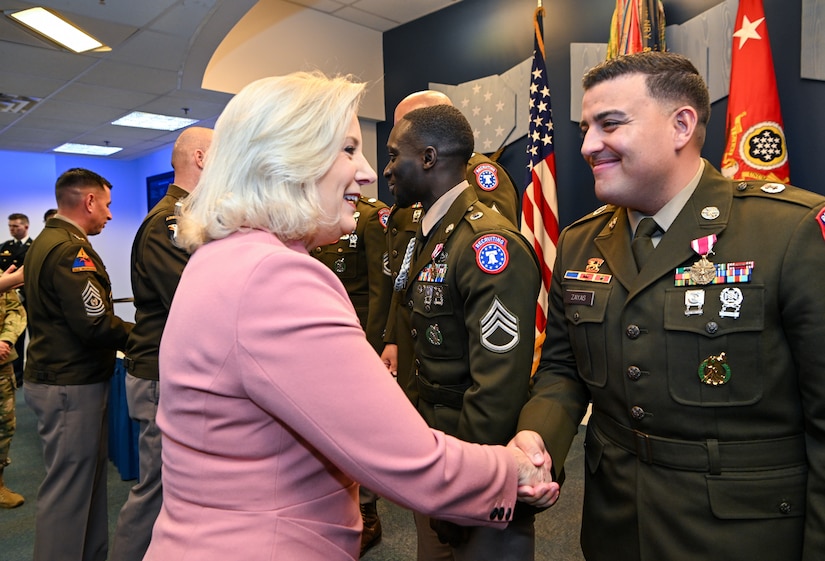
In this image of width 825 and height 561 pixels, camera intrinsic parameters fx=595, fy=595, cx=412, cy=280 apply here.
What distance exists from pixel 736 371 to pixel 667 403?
0.14m

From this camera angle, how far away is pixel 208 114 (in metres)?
6.48

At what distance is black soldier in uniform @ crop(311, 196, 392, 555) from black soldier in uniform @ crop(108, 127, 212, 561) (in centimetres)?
73

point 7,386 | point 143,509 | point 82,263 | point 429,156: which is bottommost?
point 143,509

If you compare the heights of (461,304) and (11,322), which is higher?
(461,304)

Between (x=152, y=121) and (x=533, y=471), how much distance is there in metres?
6.99

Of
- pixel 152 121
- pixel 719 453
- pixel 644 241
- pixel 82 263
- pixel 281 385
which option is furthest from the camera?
pixel 152 121

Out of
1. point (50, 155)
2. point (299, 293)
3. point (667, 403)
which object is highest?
point (50, 155)

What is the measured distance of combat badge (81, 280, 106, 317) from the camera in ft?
8.64

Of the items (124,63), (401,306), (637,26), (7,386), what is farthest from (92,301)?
(637,26)

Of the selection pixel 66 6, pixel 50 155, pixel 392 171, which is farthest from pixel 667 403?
pixel 50 155

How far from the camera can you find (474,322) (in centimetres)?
157

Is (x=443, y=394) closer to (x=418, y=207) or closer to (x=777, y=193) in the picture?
(x=777, y=193)

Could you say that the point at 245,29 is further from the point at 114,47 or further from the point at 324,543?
the point at 324,543

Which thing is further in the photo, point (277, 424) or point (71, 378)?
point (71, 378)
